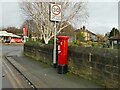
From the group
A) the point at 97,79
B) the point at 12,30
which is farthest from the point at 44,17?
the point at 12,30

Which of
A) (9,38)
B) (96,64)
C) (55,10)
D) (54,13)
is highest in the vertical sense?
(55,10)

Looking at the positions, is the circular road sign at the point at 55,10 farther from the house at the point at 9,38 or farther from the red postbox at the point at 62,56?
the house at the point at 9,38

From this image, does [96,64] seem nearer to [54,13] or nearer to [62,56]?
[62,56]

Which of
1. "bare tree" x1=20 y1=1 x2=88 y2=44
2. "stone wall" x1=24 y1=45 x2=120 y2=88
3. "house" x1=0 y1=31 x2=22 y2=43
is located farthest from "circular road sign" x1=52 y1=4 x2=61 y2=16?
"house" x1=0 y1=31 x2=22 y2=43

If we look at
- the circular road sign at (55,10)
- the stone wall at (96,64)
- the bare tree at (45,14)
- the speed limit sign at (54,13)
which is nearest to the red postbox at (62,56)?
the stone wall at (96,64)

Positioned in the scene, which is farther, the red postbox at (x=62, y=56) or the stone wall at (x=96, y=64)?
the red postbox at (x=62, y=56)

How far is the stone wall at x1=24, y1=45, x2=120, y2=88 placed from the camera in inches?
297

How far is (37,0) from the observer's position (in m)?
41.5

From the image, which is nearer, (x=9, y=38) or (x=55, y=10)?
(x=55, y=10)

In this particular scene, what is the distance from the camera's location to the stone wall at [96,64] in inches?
297

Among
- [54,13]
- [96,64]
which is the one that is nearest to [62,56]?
[96,64]

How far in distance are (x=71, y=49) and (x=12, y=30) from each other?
110410 mm

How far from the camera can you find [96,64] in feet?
28.8

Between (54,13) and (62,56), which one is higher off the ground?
(54,13)
